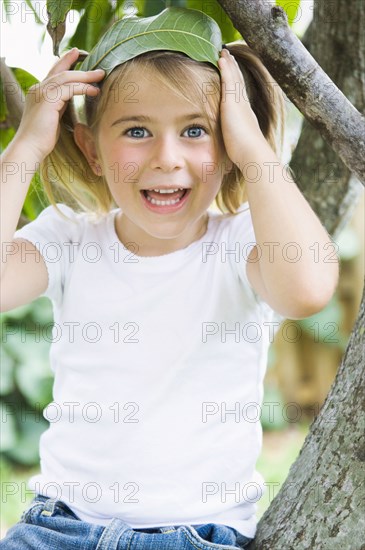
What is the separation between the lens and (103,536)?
127cm

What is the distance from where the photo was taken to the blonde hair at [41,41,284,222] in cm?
133

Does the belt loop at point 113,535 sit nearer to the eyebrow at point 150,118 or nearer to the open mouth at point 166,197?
the open mouth at point 166,197

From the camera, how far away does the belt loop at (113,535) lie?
1.25 meters

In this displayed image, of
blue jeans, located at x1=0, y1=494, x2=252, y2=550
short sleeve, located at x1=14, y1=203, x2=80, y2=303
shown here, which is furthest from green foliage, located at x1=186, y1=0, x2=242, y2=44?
blue jeans, located at x1=0, y1=494, x2=252, y2=550

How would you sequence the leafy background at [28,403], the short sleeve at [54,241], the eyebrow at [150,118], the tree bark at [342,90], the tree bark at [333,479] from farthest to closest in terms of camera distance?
the leafy background at [28,403] < the tree bark at [342,90] < the short sleeve at [54,241] < the eyebrow at [150,118] < the tree bark at [333,479]

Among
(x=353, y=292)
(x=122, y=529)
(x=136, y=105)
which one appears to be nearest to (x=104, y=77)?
(x=136, y=105)

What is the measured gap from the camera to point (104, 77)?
135 centimetres

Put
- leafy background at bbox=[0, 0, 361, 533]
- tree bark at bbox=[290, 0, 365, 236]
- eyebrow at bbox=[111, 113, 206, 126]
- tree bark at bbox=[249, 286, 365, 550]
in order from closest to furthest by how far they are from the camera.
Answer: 1. tree bark at bbox=[249, 286, 365, 550]
2. eyebrow at bbox=[111, 113, 206, 126]
3. tree bark at bbox=[290, 0, 365, 236]
4. leafy background at bbox=[0, 0, 361, 533]

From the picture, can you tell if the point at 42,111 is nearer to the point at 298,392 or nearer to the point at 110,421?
the point at 110,421

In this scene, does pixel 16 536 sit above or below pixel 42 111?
below

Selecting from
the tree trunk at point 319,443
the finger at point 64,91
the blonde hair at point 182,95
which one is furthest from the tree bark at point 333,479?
the finger at point 64,91

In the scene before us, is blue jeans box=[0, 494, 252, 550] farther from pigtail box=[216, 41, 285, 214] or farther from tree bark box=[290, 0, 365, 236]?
tree bark box=[290, 0, 365, 236]

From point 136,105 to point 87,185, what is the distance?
291 mm

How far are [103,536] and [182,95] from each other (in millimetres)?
700
